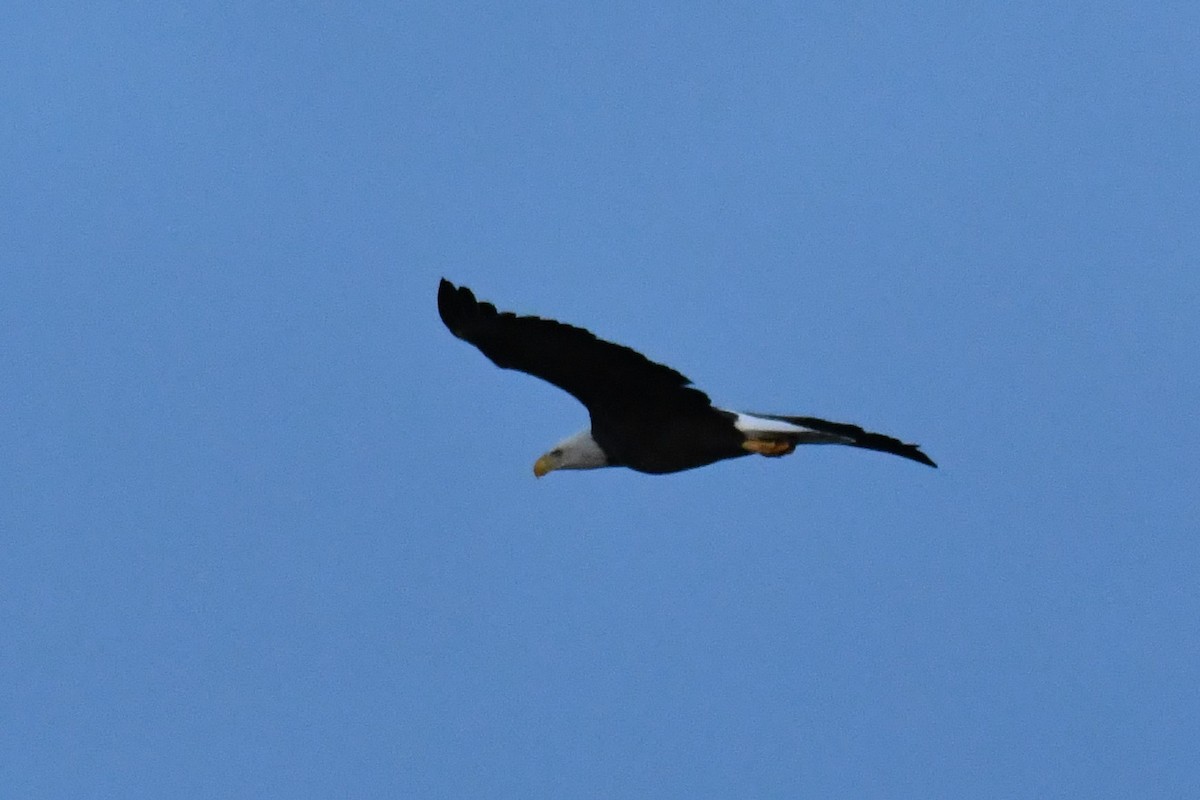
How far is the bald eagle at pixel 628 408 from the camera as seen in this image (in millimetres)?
18078

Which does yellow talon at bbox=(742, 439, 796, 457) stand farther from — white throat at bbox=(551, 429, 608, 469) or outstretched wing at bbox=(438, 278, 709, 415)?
white throat at bbox=(551, 429, 608, 469)

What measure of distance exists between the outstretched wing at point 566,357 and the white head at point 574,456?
2.40 feet

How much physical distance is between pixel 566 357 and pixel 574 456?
5.76ft

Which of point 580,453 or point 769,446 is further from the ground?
point 580,453

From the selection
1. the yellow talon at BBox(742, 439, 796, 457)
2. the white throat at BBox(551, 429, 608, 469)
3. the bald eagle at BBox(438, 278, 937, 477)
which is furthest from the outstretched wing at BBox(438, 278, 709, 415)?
the white throat at BBox(551, 429, 608, 469)

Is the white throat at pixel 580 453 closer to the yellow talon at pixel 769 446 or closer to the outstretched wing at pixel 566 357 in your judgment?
the outstretched wing at pixel 566 357

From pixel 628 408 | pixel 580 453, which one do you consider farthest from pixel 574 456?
pixel 628 408

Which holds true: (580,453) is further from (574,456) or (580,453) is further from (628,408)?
(628,408)

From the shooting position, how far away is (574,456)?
20.0m

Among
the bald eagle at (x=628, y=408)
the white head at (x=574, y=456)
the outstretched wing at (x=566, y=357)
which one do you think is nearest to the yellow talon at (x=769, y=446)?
the bald eagle at (x=628, y=408)

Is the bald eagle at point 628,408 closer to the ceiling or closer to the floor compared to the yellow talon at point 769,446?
closer to the ceiling

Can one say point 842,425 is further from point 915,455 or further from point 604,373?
point 604,373

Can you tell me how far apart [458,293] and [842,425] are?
10.2 feet

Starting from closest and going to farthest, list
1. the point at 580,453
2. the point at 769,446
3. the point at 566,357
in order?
the point at 566,357 → the point at 769,446 → the point at 580,453
